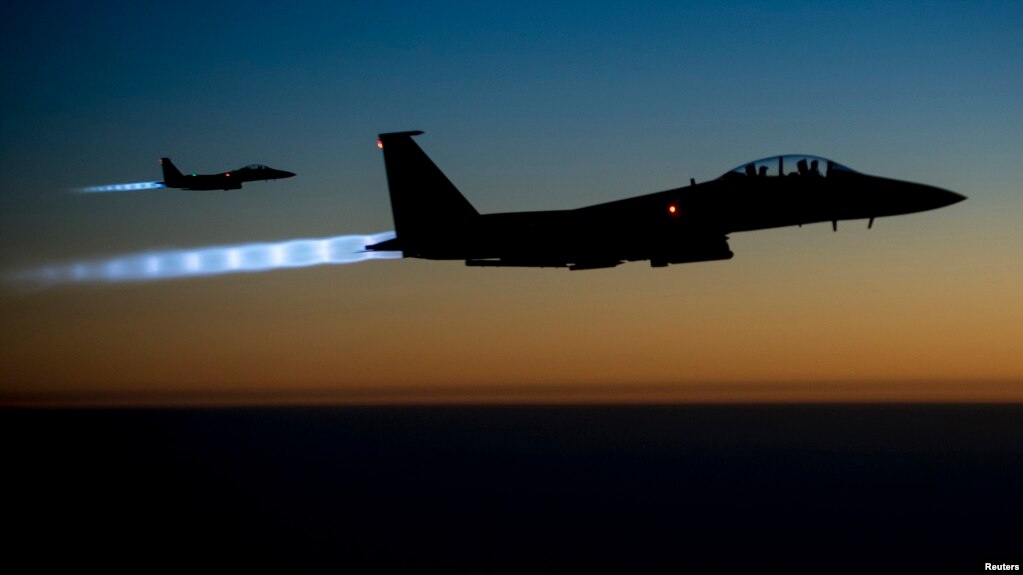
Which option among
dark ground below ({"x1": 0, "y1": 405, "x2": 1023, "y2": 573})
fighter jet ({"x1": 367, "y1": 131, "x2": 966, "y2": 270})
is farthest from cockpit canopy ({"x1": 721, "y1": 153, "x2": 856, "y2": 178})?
dark ground below ({"x1": 0, "y1": 405, "x2": 1023, "y2": 573})

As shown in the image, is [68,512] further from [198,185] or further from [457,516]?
[198,185]

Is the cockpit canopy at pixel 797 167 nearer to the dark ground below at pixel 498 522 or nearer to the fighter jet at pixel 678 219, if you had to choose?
the fighter jet at pixel 678 219

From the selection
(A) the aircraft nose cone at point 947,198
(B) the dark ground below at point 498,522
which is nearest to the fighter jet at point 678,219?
(A) the aircraft nose cone at point 947,198

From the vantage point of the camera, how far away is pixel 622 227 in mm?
36562

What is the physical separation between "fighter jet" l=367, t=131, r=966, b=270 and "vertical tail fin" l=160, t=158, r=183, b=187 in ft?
69.6

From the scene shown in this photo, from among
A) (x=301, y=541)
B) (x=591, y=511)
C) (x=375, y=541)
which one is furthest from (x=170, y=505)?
(x=591, y=511)

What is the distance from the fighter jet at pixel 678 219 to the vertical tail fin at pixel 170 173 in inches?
835

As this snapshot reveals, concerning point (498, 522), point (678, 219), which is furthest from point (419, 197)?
point (498, 522)

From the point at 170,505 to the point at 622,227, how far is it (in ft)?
486

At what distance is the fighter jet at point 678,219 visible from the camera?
115ft

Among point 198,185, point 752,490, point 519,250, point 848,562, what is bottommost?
point 752,490

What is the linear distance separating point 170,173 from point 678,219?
3312cm

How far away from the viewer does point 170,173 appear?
53969 mm

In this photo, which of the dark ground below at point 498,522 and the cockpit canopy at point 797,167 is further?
the dark ground below at point 498,522
